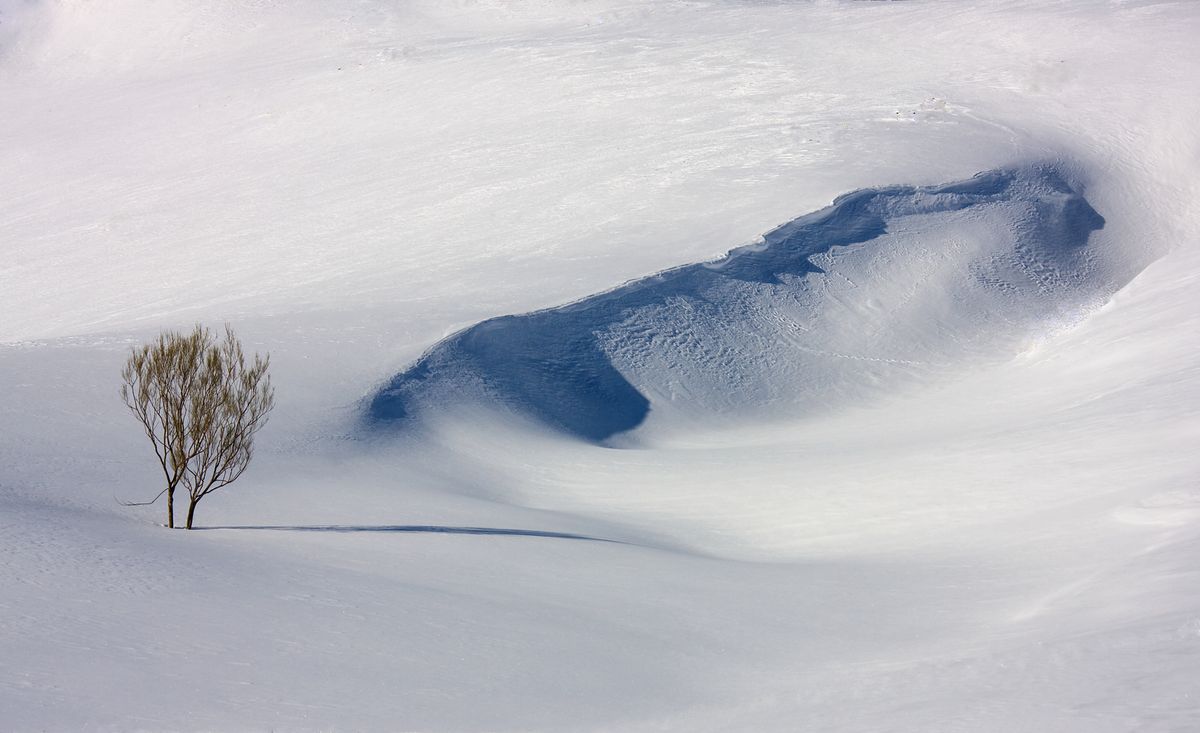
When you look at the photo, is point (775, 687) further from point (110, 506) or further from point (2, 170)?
point (2, 170)

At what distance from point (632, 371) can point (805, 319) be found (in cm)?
512

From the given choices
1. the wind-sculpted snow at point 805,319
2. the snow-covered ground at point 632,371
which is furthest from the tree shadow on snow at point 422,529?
the wind-sculpted snow at point 805,319

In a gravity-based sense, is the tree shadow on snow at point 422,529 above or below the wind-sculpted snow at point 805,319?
below

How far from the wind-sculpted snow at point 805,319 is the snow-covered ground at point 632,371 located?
0.40 ft

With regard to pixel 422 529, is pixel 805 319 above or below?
above

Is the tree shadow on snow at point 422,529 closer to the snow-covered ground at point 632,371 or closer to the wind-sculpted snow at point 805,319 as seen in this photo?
the snow-covered ground at point 632,371

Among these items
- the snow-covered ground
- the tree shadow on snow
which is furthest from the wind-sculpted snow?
the tree shadow on snow

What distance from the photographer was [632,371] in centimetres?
2253

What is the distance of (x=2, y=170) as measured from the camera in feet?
141

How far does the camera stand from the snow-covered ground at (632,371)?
29.1ft

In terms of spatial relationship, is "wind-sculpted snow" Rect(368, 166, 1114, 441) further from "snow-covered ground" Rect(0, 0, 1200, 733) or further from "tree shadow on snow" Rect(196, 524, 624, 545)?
"tree shadow on snow" Rect(196, 524, 624, 545)

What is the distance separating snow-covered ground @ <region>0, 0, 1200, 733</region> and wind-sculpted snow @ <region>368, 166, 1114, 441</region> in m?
0.12

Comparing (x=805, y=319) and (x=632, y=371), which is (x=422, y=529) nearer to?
(x=632, y=371)

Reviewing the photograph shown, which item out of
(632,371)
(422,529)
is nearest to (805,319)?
(632,371)
